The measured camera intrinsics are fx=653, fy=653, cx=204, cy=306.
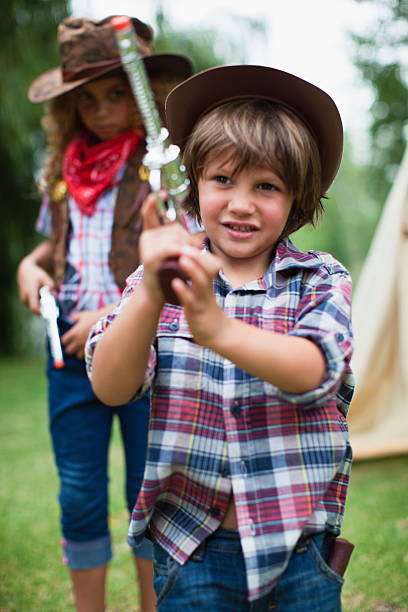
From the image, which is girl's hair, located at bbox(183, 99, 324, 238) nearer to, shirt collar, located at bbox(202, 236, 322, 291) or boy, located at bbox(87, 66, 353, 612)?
boy, located at bbox(87, 66, 353, 612)

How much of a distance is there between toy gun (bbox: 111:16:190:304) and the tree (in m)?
3.83

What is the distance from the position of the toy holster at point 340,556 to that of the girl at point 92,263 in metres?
0.84

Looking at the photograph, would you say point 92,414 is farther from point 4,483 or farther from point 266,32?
point 266,32

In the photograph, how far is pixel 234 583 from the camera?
4.02 feet

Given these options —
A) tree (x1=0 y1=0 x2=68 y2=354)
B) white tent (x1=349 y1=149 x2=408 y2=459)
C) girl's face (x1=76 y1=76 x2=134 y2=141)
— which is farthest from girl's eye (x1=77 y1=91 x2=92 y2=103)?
tree (x1=0 y1=0 x2=68 y2=354)

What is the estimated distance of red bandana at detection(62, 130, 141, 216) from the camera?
83.2 inches

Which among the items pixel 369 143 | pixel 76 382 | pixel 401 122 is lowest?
pixel 369 143

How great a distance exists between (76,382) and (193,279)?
1.24m

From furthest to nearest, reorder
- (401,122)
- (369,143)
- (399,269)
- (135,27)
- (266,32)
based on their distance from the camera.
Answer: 1. (266,32)
2. (369,143)
3. (401,122)
4. (399,269)
5. (135,27)

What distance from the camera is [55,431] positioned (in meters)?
2.10

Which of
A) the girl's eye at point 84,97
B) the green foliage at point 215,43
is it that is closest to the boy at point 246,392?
the girl's eye at point 84,97

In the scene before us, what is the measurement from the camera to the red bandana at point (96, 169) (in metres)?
2.11

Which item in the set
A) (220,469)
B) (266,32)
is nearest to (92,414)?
(220,469)

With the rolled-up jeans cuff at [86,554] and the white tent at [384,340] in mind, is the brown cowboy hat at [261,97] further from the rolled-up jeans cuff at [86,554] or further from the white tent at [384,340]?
the white tent at [384,340]
